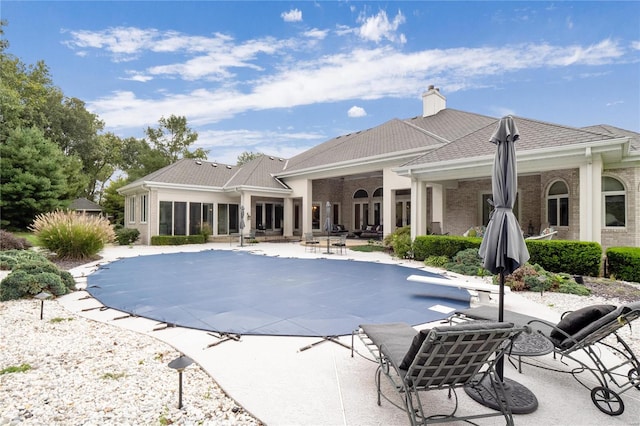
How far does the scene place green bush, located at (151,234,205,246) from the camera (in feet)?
60.3

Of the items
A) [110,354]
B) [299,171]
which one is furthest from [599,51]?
[110,354]

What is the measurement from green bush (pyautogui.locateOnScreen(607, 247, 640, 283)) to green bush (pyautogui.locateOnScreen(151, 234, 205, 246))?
19275mm

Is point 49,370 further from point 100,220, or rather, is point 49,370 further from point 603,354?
point 100,220

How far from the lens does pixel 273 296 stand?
6859mm

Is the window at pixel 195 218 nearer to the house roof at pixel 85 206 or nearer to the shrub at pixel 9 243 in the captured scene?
the shrub at pixel 9 243

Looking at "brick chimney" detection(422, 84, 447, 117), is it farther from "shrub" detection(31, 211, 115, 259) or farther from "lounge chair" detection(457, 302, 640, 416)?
"lounge chair" detection(457, 302, 640, 416)

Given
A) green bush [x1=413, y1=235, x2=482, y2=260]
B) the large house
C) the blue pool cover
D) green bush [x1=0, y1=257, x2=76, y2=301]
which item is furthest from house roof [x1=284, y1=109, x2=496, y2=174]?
green bush [x1=0, y1=257, x2=76, y2=301]

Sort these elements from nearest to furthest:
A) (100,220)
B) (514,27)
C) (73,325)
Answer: (73,325), (100,220), (514,27)

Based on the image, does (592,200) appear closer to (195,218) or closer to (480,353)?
(480,353)

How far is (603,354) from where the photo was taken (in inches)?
151

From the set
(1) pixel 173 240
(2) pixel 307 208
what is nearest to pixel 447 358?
(2) pixel 307 208

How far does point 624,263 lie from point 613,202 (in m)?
4.21

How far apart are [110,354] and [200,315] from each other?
1680 millimetres

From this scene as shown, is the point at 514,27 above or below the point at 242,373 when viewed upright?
above
